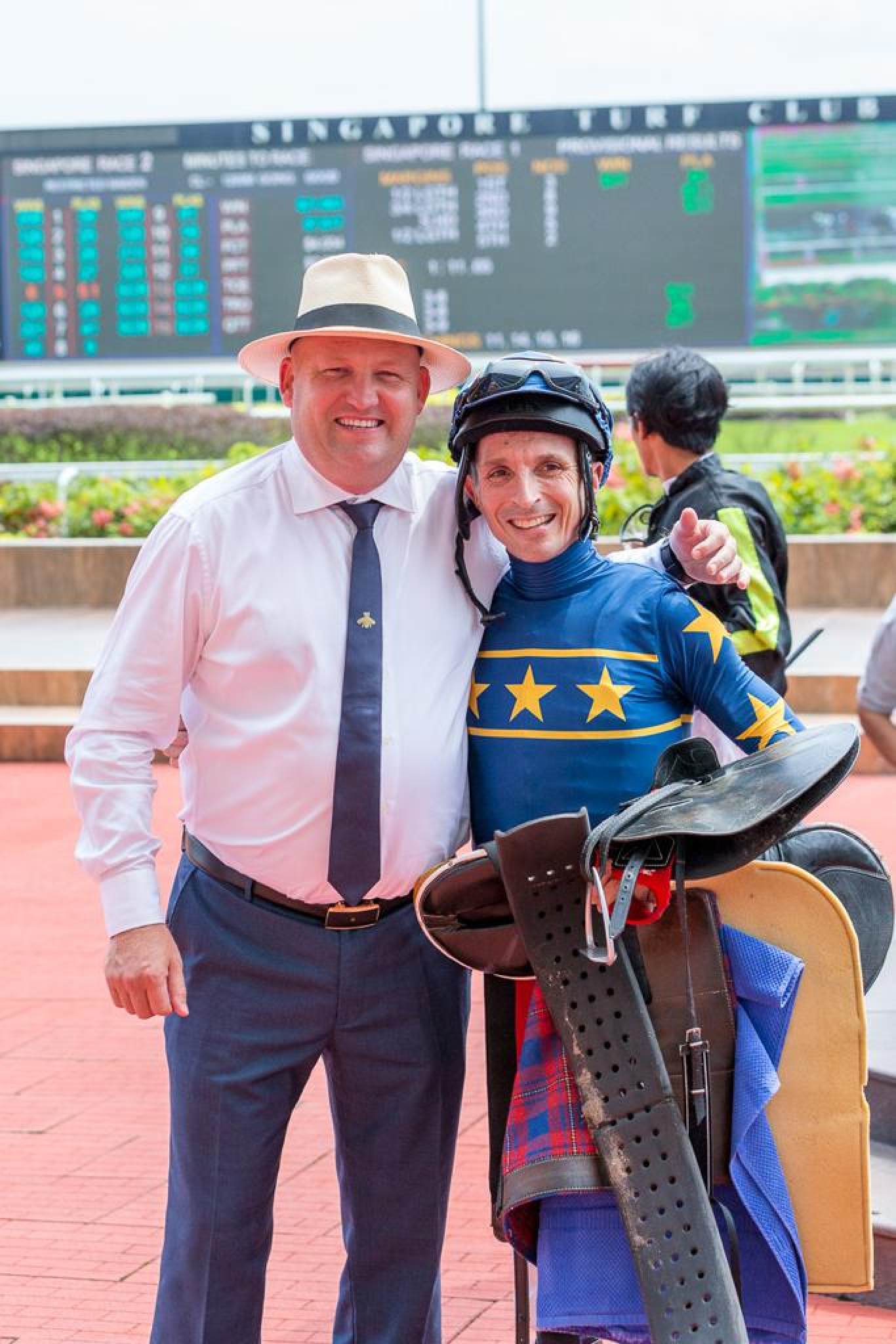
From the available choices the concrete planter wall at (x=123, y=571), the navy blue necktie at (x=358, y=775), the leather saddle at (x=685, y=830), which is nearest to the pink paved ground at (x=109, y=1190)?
the navy blue necktie at (x=358, y=775)

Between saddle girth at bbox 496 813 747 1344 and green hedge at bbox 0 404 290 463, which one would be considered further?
green hedge at bbox 0 404 290 463

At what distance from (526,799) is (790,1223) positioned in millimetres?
708

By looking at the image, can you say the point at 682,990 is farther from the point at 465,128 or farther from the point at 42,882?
the point at 465,128

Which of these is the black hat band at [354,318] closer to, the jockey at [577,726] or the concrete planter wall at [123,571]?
the jockey at [577,726]

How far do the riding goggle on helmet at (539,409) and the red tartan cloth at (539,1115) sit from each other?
68 centimetres

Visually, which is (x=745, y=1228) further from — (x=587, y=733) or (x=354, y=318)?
(x=354, y=318)

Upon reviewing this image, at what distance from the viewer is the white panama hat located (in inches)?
123

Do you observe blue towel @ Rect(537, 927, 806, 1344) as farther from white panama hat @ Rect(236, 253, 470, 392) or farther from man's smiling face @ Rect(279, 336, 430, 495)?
white panama hat @ Rect(236, 253, 470, 392)

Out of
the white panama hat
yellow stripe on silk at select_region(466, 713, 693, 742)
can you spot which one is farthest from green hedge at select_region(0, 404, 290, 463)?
yellow stripe on silk at select_region(466, 713, 693, 742)

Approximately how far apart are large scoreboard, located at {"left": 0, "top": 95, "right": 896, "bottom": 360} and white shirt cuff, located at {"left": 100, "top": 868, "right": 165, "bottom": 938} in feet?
50.4

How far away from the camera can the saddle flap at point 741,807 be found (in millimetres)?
2523

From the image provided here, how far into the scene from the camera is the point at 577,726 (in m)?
2.88

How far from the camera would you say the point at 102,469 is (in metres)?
16.8

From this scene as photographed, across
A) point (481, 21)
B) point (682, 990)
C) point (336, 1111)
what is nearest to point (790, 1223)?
point (682, 990)
